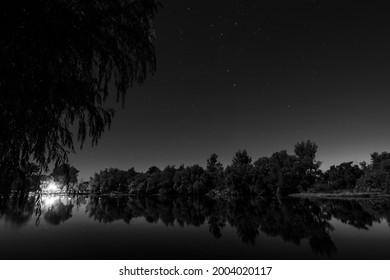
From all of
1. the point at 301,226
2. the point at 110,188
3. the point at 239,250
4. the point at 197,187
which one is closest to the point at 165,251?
the point at 239,250

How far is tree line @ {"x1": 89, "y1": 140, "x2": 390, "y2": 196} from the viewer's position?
177ft

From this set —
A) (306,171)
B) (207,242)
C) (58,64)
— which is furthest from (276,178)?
(58,64)

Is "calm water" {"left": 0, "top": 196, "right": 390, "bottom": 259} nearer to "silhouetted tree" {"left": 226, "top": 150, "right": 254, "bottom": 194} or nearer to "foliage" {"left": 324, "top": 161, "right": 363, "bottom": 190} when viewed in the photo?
"foliage" {"left": 324, "top": 161, "right": 363, "bottom": 190}

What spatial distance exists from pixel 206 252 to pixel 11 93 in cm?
964

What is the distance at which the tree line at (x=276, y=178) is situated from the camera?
2120 inches

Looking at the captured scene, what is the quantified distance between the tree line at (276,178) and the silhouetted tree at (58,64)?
48994 mm

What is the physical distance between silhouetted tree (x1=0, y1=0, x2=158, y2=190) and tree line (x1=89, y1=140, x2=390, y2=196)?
4899 cm

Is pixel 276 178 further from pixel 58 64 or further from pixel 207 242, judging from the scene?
pixel 58 64

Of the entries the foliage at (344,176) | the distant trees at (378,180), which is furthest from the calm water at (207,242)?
the foliage at (344,176)

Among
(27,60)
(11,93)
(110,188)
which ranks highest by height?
(110,188)

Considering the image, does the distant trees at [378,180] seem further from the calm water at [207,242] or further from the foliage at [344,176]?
the calm water at [207,242]

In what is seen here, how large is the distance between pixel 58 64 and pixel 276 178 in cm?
6599

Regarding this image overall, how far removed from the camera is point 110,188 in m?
105

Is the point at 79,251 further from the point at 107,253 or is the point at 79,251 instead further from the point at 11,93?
the point at 11,93
